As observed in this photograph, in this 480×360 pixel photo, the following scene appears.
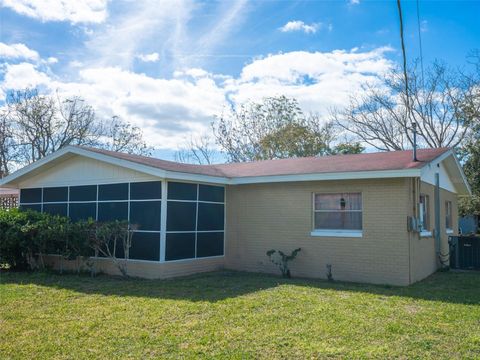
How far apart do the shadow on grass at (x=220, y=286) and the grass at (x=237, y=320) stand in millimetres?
26

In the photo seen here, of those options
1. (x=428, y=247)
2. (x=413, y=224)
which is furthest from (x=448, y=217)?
(x=413, y=224)

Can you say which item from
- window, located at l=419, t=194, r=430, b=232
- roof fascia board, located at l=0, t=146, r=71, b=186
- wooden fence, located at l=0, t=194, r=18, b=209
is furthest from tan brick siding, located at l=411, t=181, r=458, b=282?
wooden fence, located at l=0, t=194, r=18, b=209

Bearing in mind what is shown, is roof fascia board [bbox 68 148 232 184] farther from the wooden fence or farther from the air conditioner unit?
the wooden fence

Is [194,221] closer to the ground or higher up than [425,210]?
closer to the ground

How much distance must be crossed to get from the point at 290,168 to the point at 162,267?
186 inches

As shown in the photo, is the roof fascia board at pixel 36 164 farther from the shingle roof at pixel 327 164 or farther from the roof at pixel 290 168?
the shingle roof at pixel 327 164

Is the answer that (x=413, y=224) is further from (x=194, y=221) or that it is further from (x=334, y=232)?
(x=194, y=221)

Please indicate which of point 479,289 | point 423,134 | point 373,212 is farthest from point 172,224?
point 423,134

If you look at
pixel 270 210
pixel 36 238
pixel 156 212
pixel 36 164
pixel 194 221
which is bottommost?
pixel 36 238

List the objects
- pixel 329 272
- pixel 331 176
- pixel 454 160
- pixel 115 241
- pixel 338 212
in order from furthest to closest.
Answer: pixel 454 160
pixel 115 241
pixel 338 212
pixel 329 272
pixel 331 176

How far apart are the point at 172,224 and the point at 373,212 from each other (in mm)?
5226

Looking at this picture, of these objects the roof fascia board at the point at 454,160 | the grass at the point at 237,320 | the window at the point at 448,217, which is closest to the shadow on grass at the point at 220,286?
the grass at the point at 237,320

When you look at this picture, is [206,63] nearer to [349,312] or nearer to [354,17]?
[354,17]

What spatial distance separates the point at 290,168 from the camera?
536 inches
